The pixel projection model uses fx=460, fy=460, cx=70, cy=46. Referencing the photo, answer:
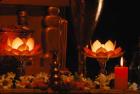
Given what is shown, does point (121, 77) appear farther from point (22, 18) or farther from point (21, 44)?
point (22, 18)

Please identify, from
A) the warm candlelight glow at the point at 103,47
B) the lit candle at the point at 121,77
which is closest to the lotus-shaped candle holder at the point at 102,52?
the warm candlelight glow at the point at 103,47

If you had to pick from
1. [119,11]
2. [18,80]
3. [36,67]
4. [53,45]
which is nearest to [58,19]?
[53,45]

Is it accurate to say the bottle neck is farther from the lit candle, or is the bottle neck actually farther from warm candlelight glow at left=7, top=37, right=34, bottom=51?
the lit candle

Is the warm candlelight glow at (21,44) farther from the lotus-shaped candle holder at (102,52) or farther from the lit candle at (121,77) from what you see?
the lit candle at (121,77)

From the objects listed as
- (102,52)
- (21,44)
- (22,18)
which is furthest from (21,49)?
(22,18)

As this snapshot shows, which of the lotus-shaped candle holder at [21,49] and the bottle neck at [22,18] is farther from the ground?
the bottle neck at [22,18]

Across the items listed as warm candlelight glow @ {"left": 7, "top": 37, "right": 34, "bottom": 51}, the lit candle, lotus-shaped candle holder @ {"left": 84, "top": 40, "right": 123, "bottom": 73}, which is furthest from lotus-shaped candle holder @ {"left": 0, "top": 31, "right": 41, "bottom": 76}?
the lit candle

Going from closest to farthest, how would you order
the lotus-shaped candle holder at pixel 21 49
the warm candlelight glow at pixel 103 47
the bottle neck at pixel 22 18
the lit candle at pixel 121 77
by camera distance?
the lit candle at pixel 121 77, the lotus-shaped candle holder at pixel 21 49, the warm candlelight glow at pixel 103 47, the bottle neck at pixel 22 18

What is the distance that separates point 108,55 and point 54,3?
54 cm

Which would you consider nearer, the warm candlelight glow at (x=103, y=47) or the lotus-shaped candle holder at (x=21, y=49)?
the lotus-shaped candle holder at (x=21, y=49)

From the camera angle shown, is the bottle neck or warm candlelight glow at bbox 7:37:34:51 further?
the bottle neck

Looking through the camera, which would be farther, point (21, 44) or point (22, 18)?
point (22, 18)

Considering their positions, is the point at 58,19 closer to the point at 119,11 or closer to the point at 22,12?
the point at 22,12

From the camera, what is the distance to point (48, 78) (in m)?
1.44
